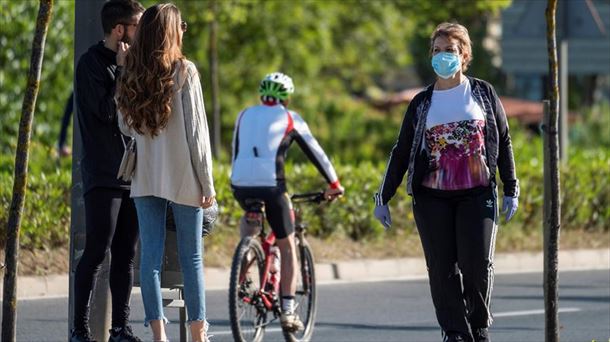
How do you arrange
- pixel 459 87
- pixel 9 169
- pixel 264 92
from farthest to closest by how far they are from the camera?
pixel 9 169, pixel 264 92, pixel 459 87

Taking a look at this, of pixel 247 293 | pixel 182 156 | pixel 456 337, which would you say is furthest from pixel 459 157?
pixel 247 293

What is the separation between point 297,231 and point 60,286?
2679mm

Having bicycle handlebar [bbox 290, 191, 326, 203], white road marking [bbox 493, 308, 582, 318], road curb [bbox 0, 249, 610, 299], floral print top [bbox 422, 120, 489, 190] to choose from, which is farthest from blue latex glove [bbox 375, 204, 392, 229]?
road curb [bbox 0, 249, 610, 299]

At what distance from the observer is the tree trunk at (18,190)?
6352mm

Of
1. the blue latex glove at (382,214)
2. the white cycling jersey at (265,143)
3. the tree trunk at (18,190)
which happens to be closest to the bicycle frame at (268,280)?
the white cycling jersey at (265,143)

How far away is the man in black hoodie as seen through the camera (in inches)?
285

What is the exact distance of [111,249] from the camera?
291 inches

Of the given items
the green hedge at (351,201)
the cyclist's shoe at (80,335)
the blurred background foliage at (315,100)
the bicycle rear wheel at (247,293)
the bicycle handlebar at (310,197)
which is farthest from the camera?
the blurred background foliage at (315,100)

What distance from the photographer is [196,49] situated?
86.4 ft

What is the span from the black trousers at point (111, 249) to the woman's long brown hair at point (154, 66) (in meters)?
0.58

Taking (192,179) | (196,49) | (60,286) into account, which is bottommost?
(60,286)

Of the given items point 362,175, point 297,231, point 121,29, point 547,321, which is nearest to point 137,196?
point 121,29

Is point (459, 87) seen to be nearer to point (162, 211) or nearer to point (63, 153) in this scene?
point (162, 211)

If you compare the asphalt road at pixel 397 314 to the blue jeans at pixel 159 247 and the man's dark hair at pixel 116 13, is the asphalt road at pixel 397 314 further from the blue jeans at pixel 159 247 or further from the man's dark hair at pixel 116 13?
the man's dark hair at pixel 116 13
